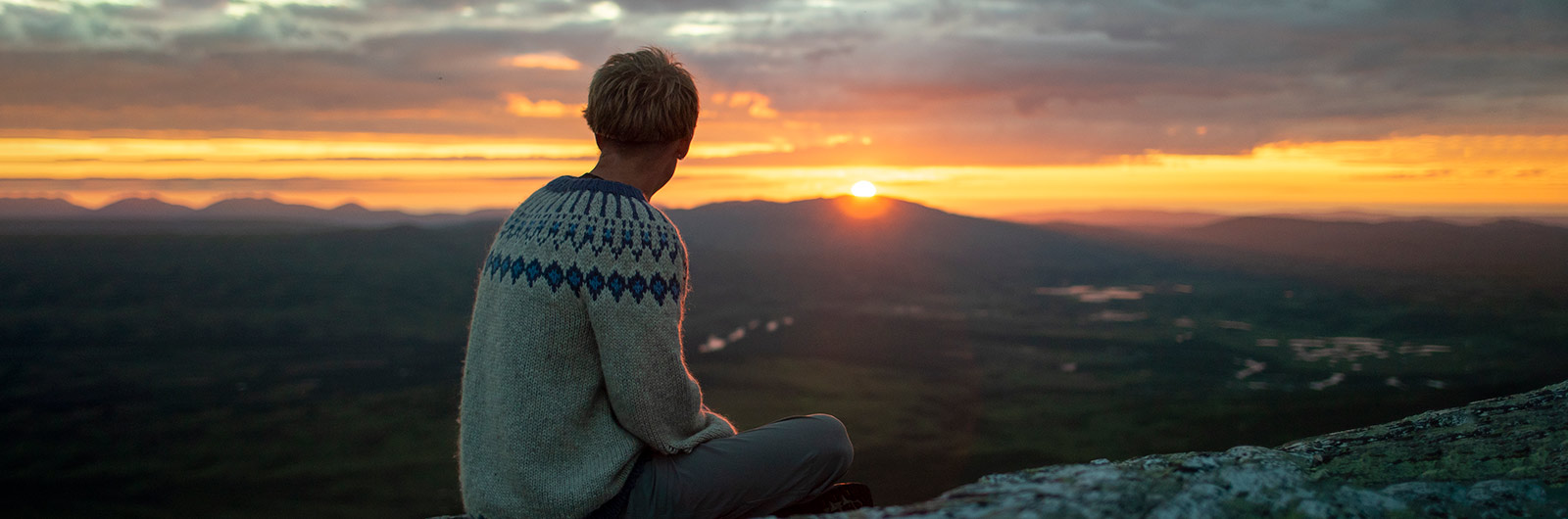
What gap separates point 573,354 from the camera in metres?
3.31

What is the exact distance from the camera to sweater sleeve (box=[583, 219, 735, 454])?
3.20 metres

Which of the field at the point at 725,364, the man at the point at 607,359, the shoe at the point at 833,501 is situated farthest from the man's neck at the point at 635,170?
the field at the point at 725,364

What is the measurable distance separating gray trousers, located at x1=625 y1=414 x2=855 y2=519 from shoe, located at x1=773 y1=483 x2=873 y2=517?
0.05 m

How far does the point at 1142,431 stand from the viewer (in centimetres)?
6750

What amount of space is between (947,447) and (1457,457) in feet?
197

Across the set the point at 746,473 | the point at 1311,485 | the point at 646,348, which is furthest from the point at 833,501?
the point at 1311,485

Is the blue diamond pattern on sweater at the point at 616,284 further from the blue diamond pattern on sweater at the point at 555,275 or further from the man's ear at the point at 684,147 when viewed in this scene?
the man's ear at the point at 684,147

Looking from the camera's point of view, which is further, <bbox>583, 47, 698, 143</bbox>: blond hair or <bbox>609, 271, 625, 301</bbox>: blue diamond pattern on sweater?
<bbox>583, 47, 698, 143</bbox>: blond hair

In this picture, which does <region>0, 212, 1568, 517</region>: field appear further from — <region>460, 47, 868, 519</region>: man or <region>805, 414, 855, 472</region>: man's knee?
<region>460, 47, 868, 519</region>: man

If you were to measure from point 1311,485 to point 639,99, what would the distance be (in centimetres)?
297

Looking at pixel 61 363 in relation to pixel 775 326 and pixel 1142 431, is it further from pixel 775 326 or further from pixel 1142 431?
pixel 1142 431

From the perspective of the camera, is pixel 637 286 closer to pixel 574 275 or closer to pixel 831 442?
pixel 574 275

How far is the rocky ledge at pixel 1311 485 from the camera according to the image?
121 inches

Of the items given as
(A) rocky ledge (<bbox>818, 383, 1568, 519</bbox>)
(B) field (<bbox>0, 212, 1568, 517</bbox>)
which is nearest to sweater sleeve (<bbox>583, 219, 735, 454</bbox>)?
(A) rocky ledge (<bbox>818, 383, 1568, 519</bbox>)
